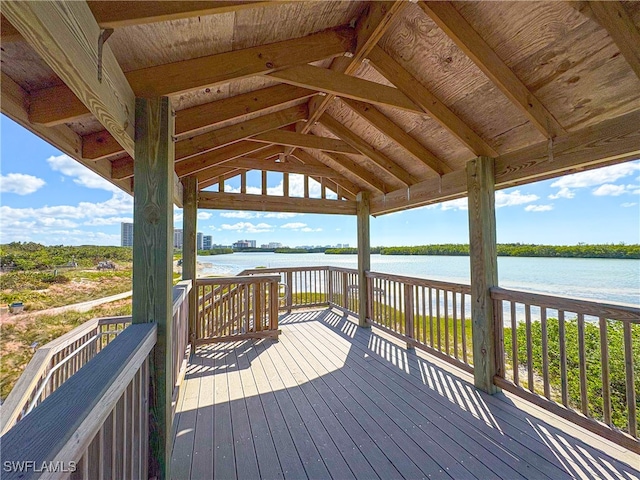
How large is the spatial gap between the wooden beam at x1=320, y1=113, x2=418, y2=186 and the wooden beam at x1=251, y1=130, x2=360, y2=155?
139mm

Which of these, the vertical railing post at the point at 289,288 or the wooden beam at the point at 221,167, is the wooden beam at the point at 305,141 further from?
the vertical railing post at the point at 289,288

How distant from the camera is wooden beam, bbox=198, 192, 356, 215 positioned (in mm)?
4453

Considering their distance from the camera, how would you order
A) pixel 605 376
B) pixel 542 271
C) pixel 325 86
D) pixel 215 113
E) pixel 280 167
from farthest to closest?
pixel 542 271, pixel 280 167, pixel 215 113, pixel 325 86, pixel 605 376

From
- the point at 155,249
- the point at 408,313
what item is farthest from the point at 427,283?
the point at 155,249

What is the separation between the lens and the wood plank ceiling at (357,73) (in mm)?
1239

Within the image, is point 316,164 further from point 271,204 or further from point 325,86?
point 325,86

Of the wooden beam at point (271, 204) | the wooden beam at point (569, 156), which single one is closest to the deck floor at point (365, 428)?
the wooden beam at point (569, 156)

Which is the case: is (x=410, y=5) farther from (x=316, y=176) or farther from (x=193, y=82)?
(x=316, y=176)

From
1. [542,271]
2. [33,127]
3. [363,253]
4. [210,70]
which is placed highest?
[210,70]

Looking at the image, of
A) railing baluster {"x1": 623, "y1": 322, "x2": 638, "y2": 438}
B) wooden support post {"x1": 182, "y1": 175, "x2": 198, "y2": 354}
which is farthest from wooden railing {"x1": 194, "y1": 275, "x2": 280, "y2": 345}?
railing baluster {"x1": 623, "y1": 322, "x2": 638, "y2": 438}

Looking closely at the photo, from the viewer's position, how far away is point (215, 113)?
2.63 meters

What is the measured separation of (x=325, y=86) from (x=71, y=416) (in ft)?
8.52

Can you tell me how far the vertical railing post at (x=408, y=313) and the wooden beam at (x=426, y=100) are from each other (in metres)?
1.95

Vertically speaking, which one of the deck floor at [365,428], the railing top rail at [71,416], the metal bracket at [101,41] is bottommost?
the deck floor at [365,428]
